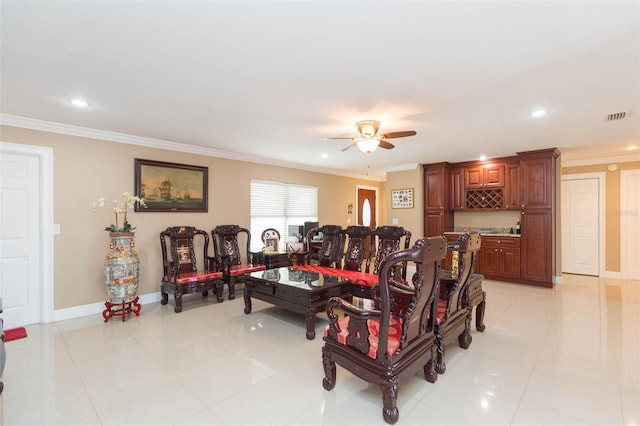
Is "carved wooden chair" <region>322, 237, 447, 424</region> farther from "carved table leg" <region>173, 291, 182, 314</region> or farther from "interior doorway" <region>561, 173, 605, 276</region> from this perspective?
"interior doorway" <region>561, 173, 605, 276</region>

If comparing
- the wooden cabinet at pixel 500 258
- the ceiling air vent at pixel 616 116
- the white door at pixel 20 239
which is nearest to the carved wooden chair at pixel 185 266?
the white door at pixel 20 239

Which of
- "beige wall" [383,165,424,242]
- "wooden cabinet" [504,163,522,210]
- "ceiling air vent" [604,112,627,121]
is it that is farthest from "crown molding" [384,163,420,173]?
"ceiling air vent" [604,112,627,121]

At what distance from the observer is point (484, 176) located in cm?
625

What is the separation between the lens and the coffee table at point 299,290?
3359 millimetres

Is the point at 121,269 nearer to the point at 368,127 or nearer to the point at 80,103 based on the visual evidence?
the point at 80,103

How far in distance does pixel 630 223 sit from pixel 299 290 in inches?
276

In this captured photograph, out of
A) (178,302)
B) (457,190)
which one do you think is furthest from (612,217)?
(178,302)

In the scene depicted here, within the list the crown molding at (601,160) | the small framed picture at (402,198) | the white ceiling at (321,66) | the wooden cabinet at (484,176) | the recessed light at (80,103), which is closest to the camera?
the white ceiling at (321,66)

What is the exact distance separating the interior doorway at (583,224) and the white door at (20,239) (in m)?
9.61

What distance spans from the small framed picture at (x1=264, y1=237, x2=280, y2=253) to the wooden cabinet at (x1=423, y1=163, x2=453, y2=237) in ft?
11.6

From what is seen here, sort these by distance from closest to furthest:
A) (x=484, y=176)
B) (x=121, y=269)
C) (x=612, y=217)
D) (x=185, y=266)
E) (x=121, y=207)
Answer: (x=121, y=269) < (x=121, y=207) < (x=185, y=266) < (x=612, y=217) < (x=484, y=176)

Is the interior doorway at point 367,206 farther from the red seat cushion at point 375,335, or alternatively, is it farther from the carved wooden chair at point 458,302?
the red seat cushion at point 375,335

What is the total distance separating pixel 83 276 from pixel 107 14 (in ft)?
12.1

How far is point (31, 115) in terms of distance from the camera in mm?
3439
